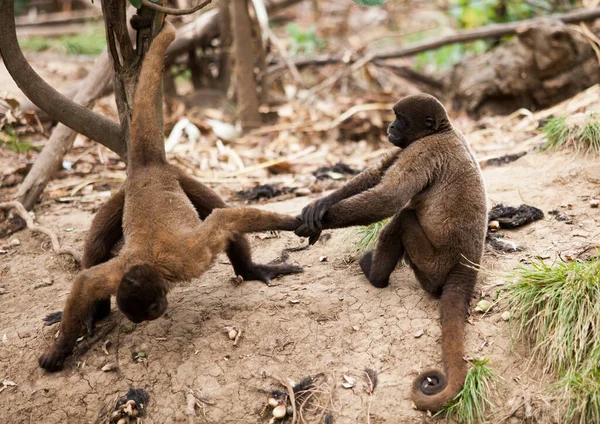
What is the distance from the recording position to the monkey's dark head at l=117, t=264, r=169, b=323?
4305mm

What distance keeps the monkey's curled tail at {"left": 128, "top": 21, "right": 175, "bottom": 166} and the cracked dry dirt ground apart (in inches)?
52.5

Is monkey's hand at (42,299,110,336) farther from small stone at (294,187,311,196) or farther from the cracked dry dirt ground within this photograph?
small stone at (294,187,311,196)

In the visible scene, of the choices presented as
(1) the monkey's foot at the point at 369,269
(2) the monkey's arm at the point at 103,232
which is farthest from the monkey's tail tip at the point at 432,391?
(2) the monkey's arm at the point at 103,232

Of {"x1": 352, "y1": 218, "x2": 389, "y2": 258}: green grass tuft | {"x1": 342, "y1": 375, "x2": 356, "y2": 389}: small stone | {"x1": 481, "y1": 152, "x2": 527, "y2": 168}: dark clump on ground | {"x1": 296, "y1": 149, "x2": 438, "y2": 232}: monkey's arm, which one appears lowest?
{"x1": 481, "y1": 152, "x2": 527, "y2": 168}: dark clump on ground

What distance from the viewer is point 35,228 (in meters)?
6.48

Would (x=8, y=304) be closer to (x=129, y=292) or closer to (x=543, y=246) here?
(x=129, y=292)

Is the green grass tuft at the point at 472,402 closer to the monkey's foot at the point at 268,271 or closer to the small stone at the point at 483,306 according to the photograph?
the small stone at the point at 483,306

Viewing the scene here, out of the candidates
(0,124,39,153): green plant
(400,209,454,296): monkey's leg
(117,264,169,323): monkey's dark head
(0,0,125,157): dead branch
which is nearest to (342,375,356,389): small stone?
(400,209,454,296): monkey's leg

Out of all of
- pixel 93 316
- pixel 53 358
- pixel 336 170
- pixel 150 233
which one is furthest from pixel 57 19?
pixel 53 358

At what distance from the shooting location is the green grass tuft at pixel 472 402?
4199 millimetres

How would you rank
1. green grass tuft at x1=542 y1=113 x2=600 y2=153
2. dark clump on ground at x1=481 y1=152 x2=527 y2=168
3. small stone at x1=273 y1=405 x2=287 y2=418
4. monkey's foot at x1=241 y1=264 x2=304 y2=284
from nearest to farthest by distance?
small stone at x1=273 y1=405 x2=287 y2=418, monkey's foot at x1=241 y1=264 x2=304 y2=284, green grass tuft at x1=542 y1=113 x2=600 y2=153, dark clump on ground at x1=481 y1=152 x2=527 y2=168

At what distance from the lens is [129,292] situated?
169 inches

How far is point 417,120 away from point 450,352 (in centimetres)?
194

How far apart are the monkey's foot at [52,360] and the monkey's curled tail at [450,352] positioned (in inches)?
104
